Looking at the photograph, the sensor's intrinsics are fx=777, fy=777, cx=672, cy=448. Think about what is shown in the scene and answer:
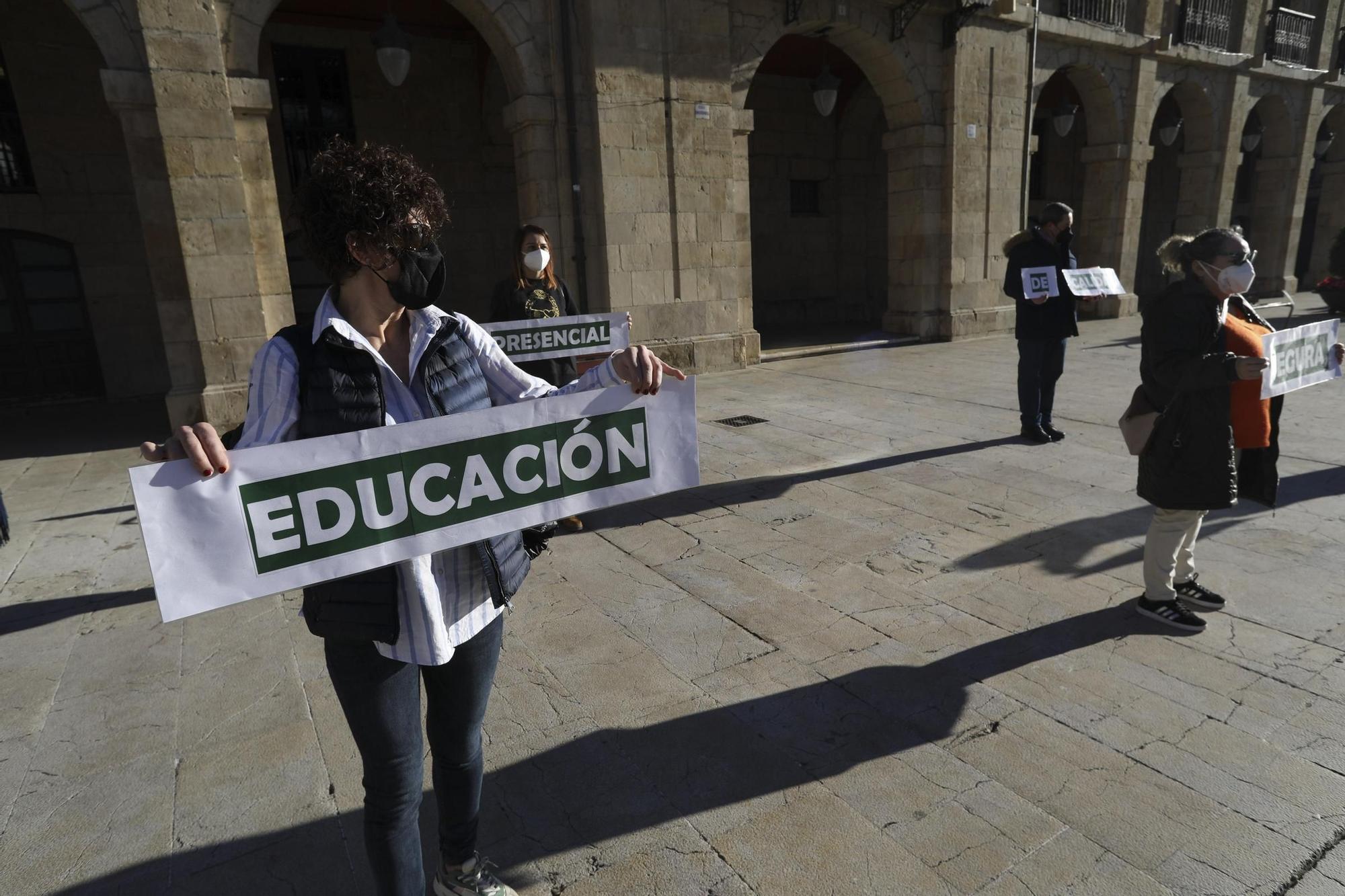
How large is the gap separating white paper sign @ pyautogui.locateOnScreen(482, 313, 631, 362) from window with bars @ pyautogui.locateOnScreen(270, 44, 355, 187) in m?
8.73

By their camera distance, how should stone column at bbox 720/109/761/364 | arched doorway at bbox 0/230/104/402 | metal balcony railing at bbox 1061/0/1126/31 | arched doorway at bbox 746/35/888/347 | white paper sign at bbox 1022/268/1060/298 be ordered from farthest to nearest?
1. arched doorway at bbox 746/35/888/347
2. metal balcony railing at bbox 1061/0/1126/31
3. stone column at bbox 720/109/761/364
4. arched doorway at bbox 0/230/104/402
5. white paper sign at bbox 1022/268/1060/298

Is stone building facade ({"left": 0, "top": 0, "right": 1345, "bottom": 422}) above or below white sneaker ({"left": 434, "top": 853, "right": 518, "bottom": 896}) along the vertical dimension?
above

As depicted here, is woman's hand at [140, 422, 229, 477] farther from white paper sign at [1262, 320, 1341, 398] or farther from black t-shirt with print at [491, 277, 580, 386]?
white paper sign at [1262, 320, 1341, 398]

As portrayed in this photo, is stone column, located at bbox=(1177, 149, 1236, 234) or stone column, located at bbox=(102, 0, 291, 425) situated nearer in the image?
stone column, located at bbox=(102, 0, 291, 425)

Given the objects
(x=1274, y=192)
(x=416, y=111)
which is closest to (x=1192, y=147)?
(x=1274, y=192)

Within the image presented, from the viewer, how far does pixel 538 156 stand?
9.57 m

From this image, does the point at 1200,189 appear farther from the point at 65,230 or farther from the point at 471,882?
the point at 65,230

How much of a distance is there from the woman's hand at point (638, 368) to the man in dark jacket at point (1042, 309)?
5157mm

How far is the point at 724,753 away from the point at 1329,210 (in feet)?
88.8

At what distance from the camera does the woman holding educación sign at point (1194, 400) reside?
3205 mm

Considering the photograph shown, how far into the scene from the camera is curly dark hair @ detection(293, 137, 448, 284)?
5.42 ft

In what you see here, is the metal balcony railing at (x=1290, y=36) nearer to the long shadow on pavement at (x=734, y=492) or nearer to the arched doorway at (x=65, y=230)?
the long shadow on pavement at (x=734, y=492)

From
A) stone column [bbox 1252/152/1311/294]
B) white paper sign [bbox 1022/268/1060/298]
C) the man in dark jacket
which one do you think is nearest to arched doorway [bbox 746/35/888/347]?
the man in dark jacket

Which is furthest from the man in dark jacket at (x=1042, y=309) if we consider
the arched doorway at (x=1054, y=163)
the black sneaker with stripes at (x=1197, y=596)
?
the arched doorway at (x=1054, y=163)
